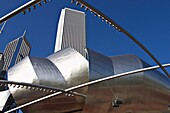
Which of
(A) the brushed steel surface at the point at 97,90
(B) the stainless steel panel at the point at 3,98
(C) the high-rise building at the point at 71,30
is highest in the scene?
(C) the high-rise building at the point at 71,30

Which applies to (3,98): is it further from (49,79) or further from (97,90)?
(97,90)

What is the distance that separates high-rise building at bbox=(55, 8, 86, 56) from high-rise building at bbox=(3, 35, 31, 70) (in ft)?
94.1

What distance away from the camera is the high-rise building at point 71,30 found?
64812mm

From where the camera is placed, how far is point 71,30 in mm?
69875

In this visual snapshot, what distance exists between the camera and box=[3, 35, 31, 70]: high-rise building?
90375 mm

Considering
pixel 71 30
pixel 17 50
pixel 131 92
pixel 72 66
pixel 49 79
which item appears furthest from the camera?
pixel 17 50

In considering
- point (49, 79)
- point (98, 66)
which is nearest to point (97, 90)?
point (98, 66)

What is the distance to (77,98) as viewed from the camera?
24.6 metres

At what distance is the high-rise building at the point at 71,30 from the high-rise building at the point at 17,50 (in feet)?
94.1

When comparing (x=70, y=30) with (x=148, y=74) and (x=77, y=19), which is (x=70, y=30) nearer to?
(x=77, y=19)

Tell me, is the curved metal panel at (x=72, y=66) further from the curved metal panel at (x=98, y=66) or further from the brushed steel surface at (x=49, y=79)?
the curved metal panel at (x=98, y=66)

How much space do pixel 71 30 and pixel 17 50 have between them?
A: 31.8 m

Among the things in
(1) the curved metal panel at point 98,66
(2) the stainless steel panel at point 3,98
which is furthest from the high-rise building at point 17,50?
(1) the curved metal panel at point 98,66

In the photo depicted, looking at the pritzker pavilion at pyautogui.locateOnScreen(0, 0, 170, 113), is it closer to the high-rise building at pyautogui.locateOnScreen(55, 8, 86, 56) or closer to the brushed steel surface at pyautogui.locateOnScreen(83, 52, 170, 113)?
the brushed steel surface at pyautogui.locateOnScreen(83, 52, 170, 113)
